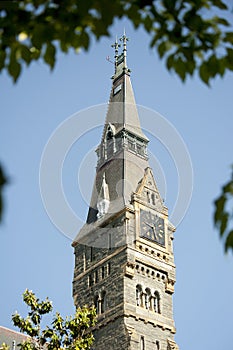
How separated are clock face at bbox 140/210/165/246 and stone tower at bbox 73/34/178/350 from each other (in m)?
0.06

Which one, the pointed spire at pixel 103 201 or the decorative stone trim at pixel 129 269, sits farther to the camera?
the pointed spire at pixel 103 201

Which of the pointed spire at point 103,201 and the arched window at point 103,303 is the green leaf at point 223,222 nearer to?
the arched window at point 103,303

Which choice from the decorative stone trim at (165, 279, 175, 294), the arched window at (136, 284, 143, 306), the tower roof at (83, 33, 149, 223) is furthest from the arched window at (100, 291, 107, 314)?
the tower roof at (83, 33, 149, 223)

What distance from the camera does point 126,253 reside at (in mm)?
43500

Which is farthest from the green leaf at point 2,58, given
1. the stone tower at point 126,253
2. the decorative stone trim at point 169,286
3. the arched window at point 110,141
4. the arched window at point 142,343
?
the arched window at point 110,141

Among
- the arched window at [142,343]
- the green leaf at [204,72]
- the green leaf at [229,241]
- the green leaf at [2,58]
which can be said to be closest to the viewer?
the green leaf at [229,241]

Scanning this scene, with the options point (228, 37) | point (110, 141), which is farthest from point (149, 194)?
point (228, 37)

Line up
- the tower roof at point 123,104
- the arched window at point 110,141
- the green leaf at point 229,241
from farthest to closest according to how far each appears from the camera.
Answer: the tower roof at point 123,104 < the arched window at point 110,141 < the green leaf at point 229,241

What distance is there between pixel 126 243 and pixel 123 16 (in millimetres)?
39719

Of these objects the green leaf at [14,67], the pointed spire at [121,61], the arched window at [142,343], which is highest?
the pointed spire at [121,61]

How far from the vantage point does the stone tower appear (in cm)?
4209

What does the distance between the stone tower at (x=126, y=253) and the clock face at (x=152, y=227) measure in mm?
64

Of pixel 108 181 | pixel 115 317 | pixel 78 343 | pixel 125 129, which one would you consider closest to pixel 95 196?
pixel 108 181

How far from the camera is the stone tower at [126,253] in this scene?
42094mm
